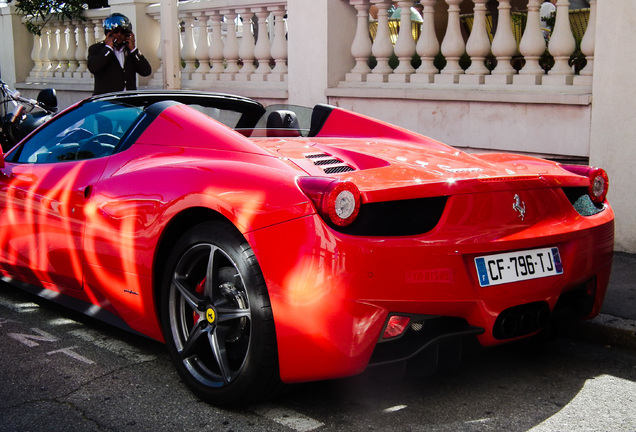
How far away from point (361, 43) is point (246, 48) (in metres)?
1.84

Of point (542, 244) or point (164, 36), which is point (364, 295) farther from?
point (164, 36)

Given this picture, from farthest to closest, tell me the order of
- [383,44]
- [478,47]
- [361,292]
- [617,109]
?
1. [383,44]
2. [478,47]
3. [617,109]
4. [361,292]

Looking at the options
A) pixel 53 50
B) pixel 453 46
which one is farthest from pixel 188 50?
pixel 453 46

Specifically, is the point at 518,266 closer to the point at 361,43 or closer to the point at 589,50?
the point at 589,50

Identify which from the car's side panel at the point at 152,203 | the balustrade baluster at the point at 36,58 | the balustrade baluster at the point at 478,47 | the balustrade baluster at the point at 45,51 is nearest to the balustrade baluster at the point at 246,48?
the balustrade baluster at the point at 478,47

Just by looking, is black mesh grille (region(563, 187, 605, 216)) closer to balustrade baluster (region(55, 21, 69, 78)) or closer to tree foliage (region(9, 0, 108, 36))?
tree foliage (region(9, 0, 108, 36))

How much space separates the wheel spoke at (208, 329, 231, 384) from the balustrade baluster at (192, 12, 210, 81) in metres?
7.57

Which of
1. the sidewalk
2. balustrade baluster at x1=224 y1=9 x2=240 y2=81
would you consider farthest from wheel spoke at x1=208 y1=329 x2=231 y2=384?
balustrade baluster at x1=224 y1=9 x2=240 y2=81

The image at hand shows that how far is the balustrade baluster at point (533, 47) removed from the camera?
23.6 feet

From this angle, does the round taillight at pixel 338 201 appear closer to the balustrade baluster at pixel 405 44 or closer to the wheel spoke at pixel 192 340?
the wheel spoke at pixel 192 340

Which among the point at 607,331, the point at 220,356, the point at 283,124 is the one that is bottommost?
the point at 607,331

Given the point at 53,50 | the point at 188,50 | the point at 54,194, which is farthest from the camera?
the point at 53,50

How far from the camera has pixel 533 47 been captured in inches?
285

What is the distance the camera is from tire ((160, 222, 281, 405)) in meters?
3.33
